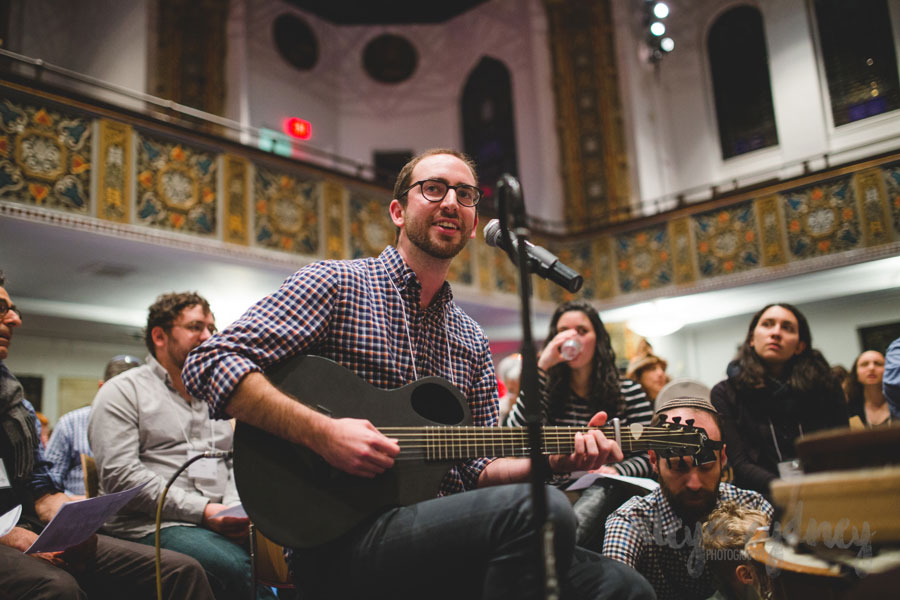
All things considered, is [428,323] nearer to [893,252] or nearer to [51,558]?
[51,558]

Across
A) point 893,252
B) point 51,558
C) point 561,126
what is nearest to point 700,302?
point 893,252

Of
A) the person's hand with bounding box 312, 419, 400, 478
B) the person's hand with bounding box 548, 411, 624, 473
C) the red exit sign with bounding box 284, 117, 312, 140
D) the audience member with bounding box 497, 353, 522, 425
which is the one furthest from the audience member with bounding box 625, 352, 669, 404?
the red exit sign with bounding box 284, 117, 312, 140

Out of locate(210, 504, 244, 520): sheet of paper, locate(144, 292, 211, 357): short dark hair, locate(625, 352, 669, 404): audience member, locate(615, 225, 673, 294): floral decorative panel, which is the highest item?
locate(615, 225, 673, 294): floral decorative panel

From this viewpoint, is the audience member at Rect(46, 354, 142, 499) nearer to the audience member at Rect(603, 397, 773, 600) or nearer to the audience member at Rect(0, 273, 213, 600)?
the audience member at Rect(0, 273, 213, 600)

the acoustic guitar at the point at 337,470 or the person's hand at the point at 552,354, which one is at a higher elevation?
the person's hand at the point at 552,354

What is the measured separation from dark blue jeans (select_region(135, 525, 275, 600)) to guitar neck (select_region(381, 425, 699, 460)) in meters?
1.58

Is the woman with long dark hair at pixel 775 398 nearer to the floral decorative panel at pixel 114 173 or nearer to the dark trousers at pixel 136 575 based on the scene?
the dark trousers at pixel 136 575

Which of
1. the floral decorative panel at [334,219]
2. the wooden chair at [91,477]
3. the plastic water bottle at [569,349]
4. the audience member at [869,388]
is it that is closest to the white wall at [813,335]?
the audience member at [869,388]

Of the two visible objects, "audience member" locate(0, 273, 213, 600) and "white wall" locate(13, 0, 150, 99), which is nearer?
"audience member" locate(0, 273, 213, 600)

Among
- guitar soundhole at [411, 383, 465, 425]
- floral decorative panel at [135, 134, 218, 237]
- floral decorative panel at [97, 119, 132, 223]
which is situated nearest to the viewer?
guitar soundhole at [411, 383, 465, 425]

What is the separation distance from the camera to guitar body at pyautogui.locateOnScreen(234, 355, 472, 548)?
63.5 inches

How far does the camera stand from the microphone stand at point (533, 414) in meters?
1.35

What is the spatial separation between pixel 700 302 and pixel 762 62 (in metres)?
3.78

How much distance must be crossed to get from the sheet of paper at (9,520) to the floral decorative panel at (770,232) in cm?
848
